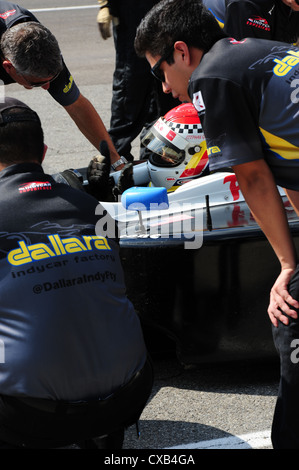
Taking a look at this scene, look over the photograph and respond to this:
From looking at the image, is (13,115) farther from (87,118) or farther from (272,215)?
(87,118)

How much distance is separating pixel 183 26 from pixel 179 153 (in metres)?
1.61

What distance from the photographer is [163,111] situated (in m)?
5.81

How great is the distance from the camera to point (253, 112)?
7.68 feet

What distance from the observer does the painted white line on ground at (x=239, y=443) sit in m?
2.98

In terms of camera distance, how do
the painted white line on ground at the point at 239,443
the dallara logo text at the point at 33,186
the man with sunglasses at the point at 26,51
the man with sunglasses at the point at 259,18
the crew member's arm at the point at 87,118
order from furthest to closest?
1. the crew member's arm at the point at 87,118
2. the man with sunglasses at the point at 259,18
3. the man with sunglasses at the point at 26,51
4. the painted white line on ground at the point at 239,443
5. the dallara logo text at the point at 33,186

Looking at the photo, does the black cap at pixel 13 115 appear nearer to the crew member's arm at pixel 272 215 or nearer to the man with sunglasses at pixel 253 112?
the man with sunglasses at pixel 253 112

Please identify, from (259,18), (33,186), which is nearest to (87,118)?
(259,18)

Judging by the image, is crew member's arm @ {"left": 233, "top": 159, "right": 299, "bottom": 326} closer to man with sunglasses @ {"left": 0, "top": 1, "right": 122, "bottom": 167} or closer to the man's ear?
the man's ear

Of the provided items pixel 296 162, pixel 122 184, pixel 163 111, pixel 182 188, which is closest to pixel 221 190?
pixel 182 188

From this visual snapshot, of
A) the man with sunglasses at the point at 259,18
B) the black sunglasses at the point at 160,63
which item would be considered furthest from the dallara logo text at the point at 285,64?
the man with sunglasses at the point at 259,18

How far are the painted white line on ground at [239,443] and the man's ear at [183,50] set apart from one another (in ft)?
4.77

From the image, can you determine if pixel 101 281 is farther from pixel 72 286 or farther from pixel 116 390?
pixel 116 390

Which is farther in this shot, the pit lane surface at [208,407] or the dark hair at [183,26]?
the pit lane surface at [208,407]

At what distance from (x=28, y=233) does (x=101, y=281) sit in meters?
0.26
